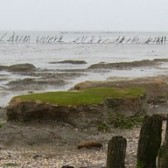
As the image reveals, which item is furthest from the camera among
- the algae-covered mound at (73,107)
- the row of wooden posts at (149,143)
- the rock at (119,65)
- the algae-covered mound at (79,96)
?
the rock at (119,65)

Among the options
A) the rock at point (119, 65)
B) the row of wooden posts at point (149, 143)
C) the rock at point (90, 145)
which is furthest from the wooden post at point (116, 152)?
the rock at point (119, 65)

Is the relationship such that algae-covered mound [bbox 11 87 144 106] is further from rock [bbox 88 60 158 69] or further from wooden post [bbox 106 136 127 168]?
rock [bbox 88 60 158 69]

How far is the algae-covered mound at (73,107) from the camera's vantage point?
19.1 meters

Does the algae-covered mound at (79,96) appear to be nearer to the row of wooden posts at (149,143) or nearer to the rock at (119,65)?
the row of wooden posts at (149,143)

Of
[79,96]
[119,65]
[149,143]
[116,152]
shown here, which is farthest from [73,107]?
[119,65]

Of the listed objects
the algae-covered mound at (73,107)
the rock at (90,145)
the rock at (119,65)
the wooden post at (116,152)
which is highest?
the rock at (119,65)

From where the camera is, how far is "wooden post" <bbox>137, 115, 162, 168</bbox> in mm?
11594

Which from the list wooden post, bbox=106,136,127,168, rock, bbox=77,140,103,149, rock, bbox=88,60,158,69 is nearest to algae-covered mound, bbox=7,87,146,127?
rock, bbox=77,140,103,149

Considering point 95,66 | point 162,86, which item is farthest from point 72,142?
point 95,66

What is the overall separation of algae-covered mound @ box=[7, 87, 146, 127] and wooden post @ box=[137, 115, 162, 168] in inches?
289

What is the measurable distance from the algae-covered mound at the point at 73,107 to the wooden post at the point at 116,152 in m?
8.10

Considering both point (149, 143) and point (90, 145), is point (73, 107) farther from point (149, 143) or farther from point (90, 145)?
point (149, 143)

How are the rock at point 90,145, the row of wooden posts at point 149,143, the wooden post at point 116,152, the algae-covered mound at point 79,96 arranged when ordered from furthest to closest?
1. the algae-covered mound at point 79,96
2. the rock at point 90,145
3. the row of wooden posts at point 149,143
4. the wooden post at point 116,152

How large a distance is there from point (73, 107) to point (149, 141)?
7.73m
